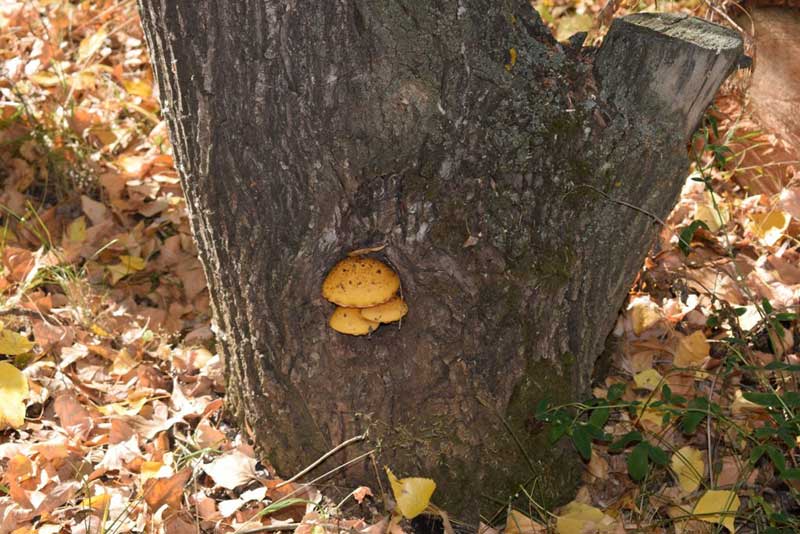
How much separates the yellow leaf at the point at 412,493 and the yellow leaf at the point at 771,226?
2.02 m

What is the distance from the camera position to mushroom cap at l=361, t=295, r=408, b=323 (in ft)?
6.73

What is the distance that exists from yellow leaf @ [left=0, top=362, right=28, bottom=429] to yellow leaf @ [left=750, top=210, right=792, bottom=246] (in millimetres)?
3055

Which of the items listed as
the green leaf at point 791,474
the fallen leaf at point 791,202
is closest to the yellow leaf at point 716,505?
the green leaf at point 791,474

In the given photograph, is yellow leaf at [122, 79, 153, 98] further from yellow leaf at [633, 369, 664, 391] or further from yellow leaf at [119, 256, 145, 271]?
yellow leaf at [633, 369, 664, 391]

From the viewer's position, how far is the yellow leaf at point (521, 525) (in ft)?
7.91

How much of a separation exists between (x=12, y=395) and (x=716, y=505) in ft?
7.72

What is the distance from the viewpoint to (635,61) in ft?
6.69

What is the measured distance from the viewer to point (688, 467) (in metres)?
2.55

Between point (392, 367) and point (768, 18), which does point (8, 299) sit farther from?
point (768, 18)

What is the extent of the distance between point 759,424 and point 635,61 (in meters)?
1.40

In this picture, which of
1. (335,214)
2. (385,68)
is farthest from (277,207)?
(385,68)

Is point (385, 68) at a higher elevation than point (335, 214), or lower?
higher

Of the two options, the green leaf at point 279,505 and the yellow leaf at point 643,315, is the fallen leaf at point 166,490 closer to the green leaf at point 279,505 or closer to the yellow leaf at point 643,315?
the green leaf at point 279,505

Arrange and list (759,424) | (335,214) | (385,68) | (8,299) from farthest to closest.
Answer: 1. (8,299)
2. (759,424)
3. (335,214)
4. (385,68)
